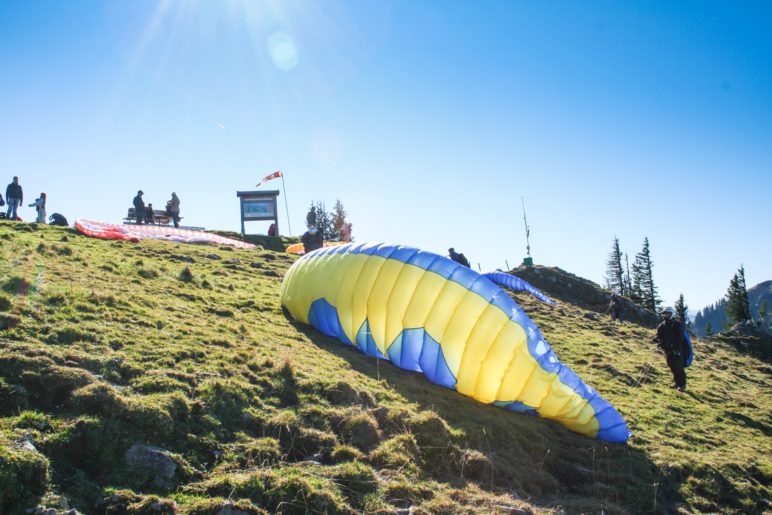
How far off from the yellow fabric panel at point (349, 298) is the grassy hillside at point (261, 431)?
1.72 ft

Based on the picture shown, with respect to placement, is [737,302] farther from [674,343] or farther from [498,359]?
[498,359]

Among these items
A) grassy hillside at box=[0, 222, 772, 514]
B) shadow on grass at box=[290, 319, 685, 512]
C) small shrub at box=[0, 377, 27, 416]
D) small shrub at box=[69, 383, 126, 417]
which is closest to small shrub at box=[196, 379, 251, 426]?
grassy hillside at box=[0, 222, 772, 514]

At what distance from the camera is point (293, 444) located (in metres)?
6.45

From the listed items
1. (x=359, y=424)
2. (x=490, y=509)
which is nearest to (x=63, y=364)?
(x=359, y=424)

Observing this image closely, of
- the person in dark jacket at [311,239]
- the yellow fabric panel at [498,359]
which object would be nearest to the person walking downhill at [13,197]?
the person in dark jacket at [311,239]

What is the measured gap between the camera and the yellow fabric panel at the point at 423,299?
980cm

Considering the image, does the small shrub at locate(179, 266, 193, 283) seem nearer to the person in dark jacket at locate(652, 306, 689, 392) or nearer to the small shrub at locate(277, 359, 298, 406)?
the small shrub at locate(277, 359, 298, 406)

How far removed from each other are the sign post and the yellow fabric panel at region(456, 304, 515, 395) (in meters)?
22.2

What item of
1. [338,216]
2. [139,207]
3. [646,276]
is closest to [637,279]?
[646,276]

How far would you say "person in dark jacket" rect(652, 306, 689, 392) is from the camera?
14328 millimetres

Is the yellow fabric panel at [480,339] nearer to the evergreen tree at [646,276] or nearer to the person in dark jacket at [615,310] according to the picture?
the person in dark jacket at [615,310]

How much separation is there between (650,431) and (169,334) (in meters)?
9.55

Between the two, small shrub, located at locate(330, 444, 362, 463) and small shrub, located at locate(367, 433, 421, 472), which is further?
small shrub, located at locate(367, 433, 421, 472)

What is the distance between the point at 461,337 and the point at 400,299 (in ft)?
4.68
